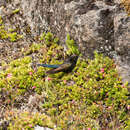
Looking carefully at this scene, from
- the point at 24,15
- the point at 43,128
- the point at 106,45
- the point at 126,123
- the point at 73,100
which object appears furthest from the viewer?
the point at 24,15

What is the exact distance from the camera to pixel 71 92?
5.72 m

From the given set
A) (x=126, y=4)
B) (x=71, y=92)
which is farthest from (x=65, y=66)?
(x=126, y=4)

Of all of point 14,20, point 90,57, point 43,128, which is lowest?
point 43,128

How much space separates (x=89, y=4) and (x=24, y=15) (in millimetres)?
3071

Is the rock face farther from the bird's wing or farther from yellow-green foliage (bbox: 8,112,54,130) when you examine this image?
yellow-green foliage (bbox: 8,112,54,130)

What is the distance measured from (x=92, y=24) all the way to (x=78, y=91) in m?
Result: 2.02

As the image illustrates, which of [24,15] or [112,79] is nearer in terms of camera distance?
[112,79]

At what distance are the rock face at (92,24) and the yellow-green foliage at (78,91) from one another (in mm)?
354

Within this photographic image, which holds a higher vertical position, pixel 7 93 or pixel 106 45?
pixel 106 45

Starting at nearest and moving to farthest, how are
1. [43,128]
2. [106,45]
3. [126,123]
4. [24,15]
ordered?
[43,128]
[126,123]
[106,45]
[24,15]

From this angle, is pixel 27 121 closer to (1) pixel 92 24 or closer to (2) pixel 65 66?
(2) pixel 65 66

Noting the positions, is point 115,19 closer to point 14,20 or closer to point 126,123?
point 126,123

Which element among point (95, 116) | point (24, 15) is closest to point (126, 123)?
point (95, 116)

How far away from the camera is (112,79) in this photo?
5.66 meters
